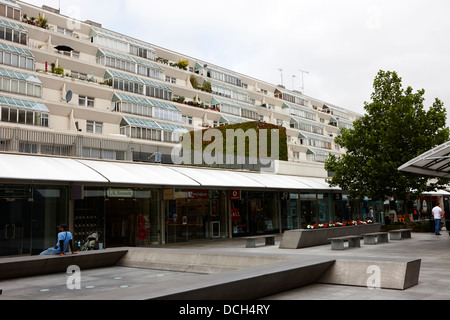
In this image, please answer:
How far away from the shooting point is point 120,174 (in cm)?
1867

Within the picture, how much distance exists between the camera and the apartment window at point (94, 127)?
45062 mm

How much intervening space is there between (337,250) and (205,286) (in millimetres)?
12187

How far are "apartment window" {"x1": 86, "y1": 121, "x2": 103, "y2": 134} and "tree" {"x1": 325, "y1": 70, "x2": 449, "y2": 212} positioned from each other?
89.3 feet

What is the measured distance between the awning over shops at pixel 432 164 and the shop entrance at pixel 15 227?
48.8ft

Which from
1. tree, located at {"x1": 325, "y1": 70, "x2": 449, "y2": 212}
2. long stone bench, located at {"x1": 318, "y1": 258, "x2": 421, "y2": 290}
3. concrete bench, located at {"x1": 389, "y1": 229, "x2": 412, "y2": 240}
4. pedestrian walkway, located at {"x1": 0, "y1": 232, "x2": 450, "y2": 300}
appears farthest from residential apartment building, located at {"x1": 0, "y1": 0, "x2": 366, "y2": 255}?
long stone bench, located at {"x1": 318, "y1": 258, "x2": 421, "y2": 290}

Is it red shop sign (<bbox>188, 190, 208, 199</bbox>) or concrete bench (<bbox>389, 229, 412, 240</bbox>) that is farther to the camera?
red shop sign (<bbox>188, 190, 208, 199</bbox>)

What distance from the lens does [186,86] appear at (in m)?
58.7

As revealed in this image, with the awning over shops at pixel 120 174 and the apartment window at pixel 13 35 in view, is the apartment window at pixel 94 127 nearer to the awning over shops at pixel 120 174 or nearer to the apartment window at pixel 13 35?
the apartment window at pixel 13 35

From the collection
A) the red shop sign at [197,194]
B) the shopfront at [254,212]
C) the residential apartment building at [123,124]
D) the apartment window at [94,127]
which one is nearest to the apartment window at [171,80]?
the residential apartment building at [123,124]

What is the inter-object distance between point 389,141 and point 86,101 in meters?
31.8

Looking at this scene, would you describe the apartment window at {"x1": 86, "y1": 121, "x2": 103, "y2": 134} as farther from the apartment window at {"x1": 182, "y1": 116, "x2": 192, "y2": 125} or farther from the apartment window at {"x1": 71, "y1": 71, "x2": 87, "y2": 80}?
the apartment window at {"x1": 182, "y1": 116, "x2": 192, "y2": 125}

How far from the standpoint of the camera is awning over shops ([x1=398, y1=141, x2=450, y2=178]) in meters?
14.4
